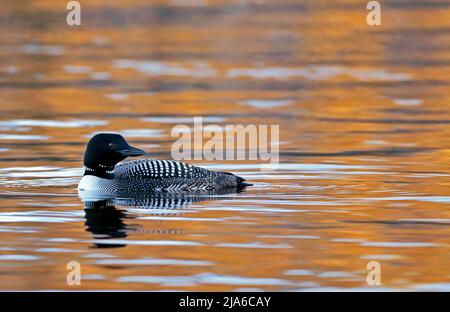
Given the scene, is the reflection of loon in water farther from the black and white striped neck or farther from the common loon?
the black and white striped neck

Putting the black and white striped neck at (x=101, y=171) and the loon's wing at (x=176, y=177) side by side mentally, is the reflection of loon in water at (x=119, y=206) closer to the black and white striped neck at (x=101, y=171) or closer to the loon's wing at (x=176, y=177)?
the loon's wing at (x=176, y=177)

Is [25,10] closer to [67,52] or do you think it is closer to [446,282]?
[67,52]

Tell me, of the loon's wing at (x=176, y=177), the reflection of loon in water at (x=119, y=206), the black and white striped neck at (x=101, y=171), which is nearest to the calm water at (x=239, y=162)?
the reflection of loon in water at (x=119, y=206)

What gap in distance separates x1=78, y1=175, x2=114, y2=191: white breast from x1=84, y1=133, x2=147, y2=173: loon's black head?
0.27 feet

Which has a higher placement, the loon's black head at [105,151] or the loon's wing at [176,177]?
the loon's black head at [105,151]

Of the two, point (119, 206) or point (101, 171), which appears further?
point (101, 171)

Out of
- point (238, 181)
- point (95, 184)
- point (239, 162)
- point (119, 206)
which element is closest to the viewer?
point (119, 206)

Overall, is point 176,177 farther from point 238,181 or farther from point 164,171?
point 238,181

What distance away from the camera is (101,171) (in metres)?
11.1

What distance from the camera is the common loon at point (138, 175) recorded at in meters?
11.0

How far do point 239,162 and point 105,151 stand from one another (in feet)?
6.30

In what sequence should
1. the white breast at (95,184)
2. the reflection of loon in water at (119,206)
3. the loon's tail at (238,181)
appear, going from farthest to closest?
the loon's tail at (238,181) → the white breast at (95,184) → the reflection of loon in water at (119,206)

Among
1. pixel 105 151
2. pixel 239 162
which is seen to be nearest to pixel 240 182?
pixel 105 151

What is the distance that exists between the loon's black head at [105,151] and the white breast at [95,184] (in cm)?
8
